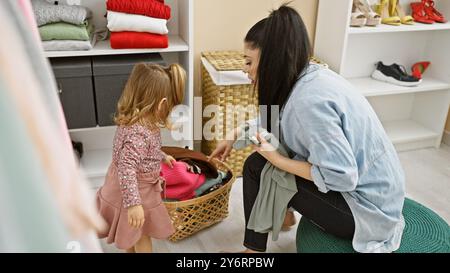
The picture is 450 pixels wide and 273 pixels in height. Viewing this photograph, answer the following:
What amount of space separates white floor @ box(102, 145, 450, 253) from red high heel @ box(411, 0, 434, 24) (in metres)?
0.76

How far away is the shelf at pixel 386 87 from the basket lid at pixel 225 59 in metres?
0.70

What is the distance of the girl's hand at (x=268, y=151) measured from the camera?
4.47 feet

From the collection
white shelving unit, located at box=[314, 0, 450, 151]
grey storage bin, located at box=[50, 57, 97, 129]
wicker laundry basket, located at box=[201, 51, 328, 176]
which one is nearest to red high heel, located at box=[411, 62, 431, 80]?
white shelving unit, located at box=[314, 0, 450, 151]

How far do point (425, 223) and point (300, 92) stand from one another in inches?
27.1

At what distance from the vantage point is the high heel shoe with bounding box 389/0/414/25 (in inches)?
90.0

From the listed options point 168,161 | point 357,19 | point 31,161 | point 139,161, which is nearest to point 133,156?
point 139,161

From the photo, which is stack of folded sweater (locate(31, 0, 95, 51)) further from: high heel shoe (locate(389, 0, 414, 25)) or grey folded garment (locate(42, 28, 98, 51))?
high heel shoe (locate(389, 0, 414, 25))

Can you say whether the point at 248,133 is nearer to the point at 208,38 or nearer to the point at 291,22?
the point at 291,22

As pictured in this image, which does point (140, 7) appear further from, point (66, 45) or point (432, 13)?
point (432, 13)

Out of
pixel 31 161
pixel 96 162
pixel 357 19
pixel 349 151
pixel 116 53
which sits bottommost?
pixel 96 162

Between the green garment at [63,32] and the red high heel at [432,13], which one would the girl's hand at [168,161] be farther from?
the red high heel at [432,13]

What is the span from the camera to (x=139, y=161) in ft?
4.45

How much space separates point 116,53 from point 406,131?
1803 mm
